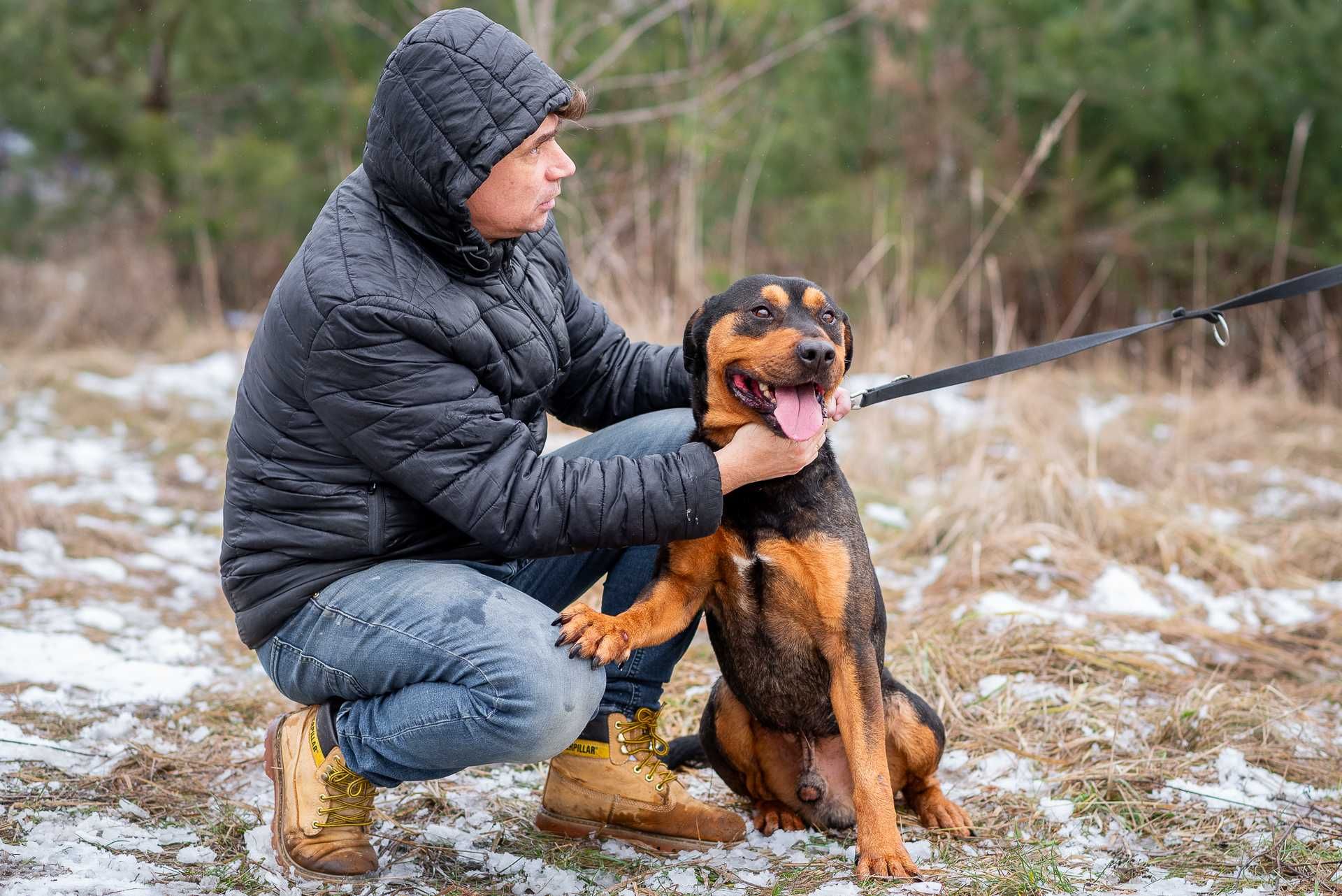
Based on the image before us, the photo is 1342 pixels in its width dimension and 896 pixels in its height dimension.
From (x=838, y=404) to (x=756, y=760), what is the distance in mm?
980

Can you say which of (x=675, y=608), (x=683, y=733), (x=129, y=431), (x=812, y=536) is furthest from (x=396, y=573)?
(x=129, y=431)

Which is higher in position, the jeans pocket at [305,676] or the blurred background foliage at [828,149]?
the blurred background foliage at [828,149]

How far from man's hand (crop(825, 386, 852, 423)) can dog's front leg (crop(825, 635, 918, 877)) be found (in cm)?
55

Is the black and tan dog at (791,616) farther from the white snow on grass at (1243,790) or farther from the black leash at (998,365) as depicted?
the white snow on grass at (1243,790)

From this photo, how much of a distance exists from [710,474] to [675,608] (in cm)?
44

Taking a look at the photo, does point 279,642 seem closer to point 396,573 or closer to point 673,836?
point 396,573

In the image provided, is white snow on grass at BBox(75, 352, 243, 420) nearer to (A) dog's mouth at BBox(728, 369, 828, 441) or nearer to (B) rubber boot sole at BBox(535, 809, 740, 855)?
(B) rubber boot sole at BBox(535, 809, 740, 855)

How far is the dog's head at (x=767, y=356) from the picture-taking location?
2.74 metres

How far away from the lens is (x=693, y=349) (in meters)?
3.08

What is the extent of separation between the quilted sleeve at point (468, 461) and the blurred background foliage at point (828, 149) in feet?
18.3

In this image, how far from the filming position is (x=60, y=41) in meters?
9.58

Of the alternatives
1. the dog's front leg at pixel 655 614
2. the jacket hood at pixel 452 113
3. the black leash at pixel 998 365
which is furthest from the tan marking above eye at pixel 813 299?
the jacket hood at pixel 452 113

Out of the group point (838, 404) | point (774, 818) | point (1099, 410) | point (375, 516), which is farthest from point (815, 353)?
point (1099, 410)

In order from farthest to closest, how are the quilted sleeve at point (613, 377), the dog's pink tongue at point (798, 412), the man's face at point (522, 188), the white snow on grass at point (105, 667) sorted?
the white snow on grass at point (105, 667) → the quilted sleeve at point (613, 377) → the dog's pink tongue at point (798, 412) → the man's face at point (522, 188)
